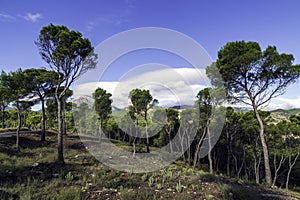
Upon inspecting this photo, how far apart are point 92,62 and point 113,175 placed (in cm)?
799

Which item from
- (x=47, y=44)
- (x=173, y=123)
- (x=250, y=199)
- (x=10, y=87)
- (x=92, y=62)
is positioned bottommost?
(x=250, y=199)

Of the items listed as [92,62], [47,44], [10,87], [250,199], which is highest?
[47,44]

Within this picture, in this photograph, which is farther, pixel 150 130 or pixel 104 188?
pixel 150 130

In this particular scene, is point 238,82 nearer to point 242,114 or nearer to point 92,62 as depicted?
point 92,62

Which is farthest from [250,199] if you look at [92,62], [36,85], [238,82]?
[36,85]

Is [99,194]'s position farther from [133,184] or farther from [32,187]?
[32,187]

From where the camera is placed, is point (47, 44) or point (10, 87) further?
point (10, 87)

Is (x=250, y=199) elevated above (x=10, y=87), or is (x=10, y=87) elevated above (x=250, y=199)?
(x=10, y=87)

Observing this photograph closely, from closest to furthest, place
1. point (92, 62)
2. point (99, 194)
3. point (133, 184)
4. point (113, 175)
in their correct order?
point (99, 194)
point (133, 184)
point (113, 175)
point (92, 62)

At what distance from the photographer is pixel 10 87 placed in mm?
16984

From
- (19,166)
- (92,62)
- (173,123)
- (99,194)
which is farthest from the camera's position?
(173,123)

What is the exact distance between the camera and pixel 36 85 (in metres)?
20.4

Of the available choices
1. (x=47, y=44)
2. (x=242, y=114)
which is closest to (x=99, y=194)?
(x=47, y=44)

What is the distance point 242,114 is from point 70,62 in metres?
20.6
